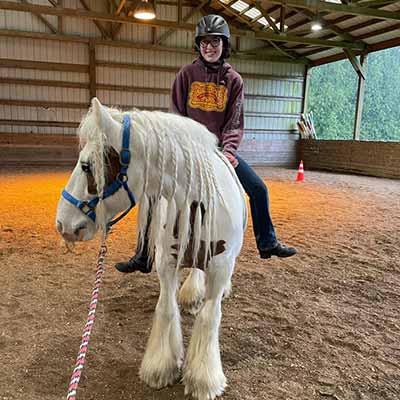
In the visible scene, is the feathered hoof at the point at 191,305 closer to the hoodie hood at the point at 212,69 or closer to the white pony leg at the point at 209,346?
the white pony leg at the point at 209,346

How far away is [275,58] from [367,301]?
42.9ft

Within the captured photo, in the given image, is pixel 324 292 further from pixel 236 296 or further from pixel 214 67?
pixel 214 67

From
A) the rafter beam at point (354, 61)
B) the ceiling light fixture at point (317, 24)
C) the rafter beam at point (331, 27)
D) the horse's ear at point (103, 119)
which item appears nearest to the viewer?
the horse's ear at point (103, 119)

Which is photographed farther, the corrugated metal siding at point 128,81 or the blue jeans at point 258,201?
the corrugated metal siding at point 128,81

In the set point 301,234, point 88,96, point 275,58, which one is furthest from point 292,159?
point 301,234

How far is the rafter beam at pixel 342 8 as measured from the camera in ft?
27.1

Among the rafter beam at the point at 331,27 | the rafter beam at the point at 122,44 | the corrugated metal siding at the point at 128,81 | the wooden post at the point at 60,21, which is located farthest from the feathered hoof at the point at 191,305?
the wooden post at the point at 60,21

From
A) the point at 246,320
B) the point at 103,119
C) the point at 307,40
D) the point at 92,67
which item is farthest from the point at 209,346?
the point at 92,67

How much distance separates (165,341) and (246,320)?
0.73m

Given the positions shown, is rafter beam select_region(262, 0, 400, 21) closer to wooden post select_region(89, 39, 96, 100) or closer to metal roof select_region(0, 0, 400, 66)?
metal roof select_region(0, 0, 400, 66)

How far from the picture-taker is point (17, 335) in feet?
6.67

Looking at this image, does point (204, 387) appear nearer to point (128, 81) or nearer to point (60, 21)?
point (128, 81)

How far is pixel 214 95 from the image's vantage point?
2.05m

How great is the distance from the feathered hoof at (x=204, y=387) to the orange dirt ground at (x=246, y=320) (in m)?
0.05
